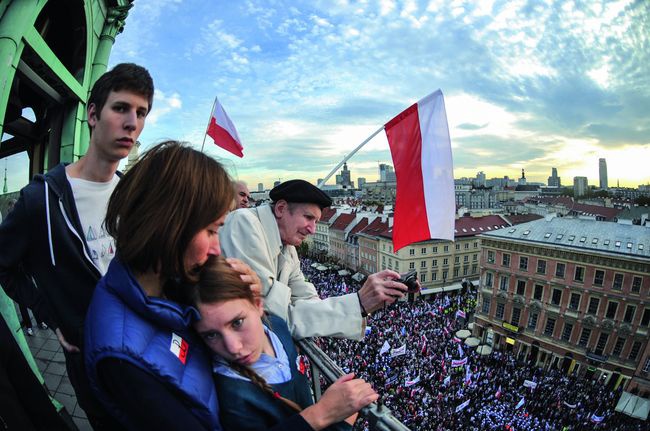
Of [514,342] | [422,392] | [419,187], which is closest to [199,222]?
[419,187]

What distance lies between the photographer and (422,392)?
63.7ft

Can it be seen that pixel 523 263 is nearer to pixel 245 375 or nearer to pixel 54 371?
pixel 54 371

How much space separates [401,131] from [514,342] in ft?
113

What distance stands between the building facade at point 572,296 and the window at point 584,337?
0.31 feet

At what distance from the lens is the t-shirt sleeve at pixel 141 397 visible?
46.9 inches

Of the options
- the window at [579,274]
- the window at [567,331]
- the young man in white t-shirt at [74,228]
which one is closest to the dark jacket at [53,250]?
the young man in white t-shirt at [74,228]

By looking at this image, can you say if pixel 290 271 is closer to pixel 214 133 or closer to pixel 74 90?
pixel 74 90

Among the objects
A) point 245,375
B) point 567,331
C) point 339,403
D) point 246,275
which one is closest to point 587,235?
point 567,331

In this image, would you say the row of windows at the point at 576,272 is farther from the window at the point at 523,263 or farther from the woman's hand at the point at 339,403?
the woman's hand at the point at 339,403

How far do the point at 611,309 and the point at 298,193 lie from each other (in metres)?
33.5

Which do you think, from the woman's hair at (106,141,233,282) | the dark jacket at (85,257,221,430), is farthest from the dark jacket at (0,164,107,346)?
the dark jacket at (85,257,221,430)

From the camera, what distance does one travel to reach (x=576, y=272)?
28.3 metres

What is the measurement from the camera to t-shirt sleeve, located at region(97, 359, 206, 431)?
1.19 meters

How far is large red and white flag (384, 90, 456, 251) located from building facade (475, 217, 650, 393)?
30033mm
